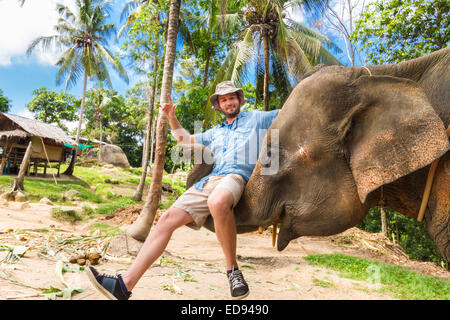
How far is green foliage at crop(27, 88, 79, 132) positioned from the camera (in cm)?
2959

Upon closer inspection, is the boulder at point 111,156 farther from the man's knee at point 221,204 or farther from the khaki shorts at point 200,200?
the man's knee at point 221,204

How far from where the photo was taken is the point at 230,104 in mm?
2631

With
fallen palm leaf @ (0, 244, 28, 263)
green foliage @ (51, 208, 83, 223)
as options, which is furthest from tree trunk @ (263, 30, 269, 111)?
fallen palm leaf @ (0, 244, 28, 263)

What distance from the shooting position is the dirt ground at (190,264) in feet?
10.9

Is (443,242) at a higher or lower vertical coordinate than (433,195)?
lower

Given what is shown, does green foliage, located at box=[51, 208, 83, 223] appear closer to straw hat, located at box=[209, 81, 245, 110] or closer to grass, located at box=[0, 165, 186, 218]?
grass, located at box=[0, 165, 186, 218]

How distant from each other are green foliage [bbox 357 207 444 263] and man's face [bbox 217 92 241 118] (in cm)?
1127

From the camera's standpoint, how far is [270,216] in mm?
1758

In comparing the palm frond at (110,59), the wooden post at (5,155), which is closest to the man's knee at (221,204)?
the wooden post at (5,155)

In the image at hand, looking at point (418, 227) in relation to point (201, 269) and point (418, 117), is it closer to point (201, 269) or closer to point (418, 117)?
point (201, 269)

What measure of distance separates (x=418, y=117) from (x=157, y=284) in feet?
10.5

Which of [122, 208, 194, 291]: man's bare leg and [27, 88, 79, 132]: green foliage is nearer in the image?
[122, 208, 194, 291]: man's bare leg

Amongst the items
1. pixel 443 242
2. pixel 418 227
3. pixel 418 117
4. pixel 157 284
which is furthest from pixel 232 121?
pixel 418 227

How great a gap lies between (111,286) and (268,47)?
11430 mm
